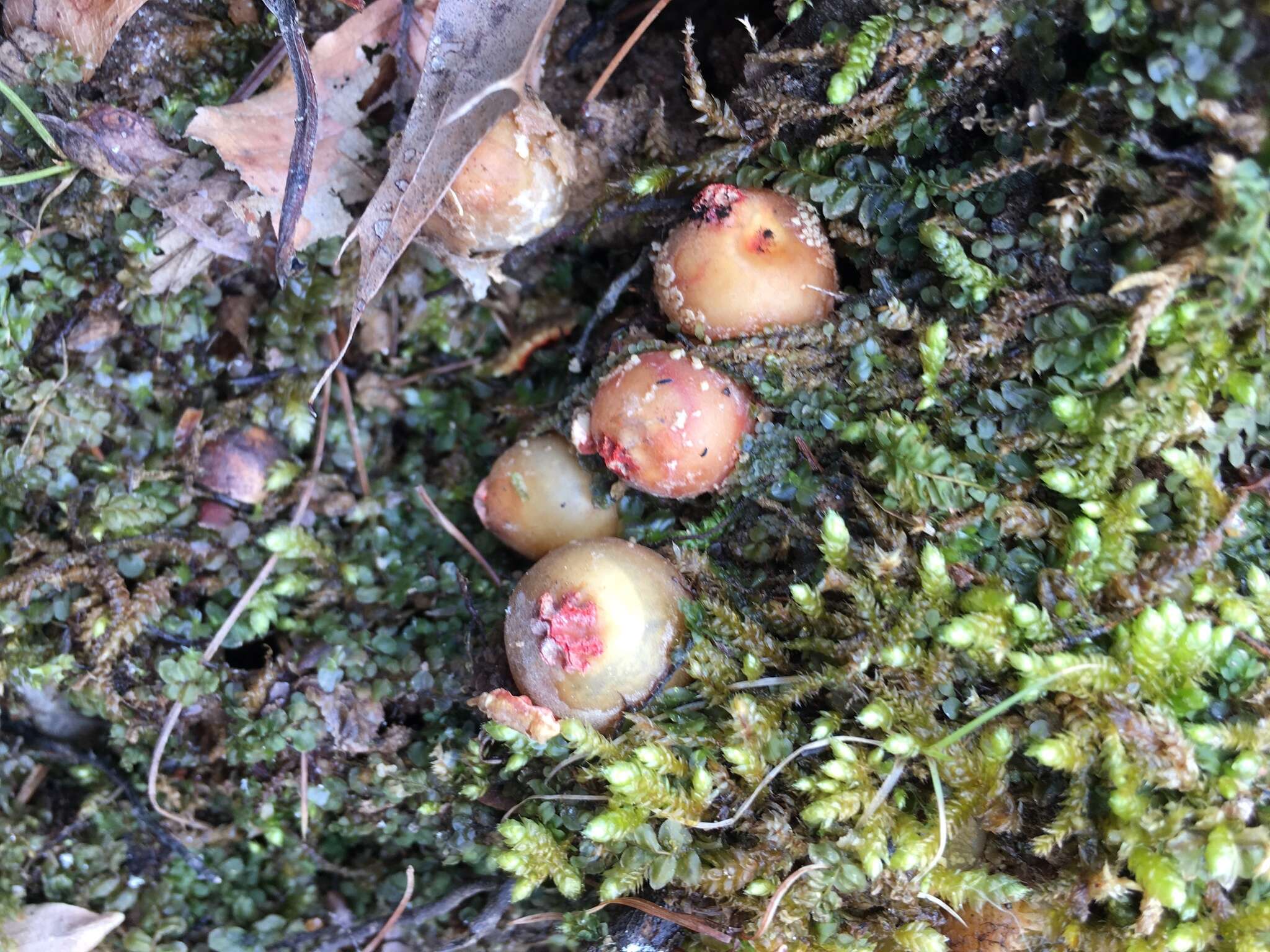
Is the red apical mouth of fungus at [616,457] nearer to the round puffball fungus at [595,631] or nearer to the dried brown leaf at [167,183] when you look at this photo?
the round puffball fungus at [595,631]

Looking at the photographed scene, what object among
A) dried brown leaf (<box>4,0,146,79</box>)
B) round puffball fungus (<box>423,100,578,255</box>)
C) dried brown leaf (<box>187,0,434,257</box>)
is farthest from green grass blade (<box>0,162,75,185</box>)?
round puffball fungus (<box>423,100,578,255</box>)

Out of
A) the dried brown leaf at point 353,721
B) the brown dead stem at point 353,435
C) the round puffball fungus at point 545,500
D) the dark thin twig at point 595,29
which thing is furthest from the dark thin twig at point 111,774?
the dark thin twig at point 595,29

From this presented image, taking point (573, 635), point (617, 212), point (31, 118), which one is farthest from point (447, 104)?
point (573, 635)

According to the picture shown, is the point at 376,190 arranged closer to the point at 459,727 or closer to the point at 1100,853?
the point at 459,727

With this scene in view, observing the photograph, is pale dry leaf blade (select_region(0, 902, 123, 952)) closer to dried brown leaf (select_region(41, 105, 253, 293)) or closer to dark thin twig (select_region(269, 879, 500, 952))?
dark thin twig (select_region(269, 879, 500, 952))

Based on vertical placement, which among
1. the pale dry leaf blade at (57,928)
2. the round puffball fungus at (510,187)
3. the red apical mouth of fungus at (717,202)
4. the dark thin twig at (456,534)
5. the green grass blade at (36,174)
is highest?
the green grass blade at (36,174)

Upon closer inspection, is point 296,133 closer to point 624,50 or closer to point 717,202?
point 624,50

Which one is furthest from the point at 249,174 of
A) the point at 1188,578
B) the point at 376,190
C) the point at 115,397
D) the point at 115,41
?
the point at 1188,578
